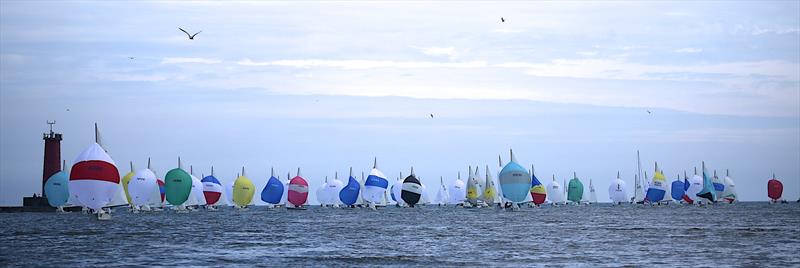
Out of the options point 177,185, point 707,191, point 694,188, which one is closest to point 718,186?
point 694,188

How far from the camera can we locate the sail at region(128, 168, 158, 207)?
127375 millimetres

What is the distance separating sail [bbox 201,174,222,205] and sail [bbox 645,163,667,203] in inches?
2924

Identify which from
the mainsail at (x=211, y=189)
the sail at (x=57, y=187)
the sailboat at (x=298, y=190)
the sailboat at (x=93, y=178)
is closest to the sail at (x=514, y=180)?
the sailboat at (x=298, y=190)

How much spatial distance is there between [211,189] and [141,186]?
33281 mm

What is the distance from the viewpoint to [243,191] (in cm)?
16225

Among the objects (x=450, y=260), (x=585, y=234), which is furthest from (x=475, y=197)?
(x=450, y=260)

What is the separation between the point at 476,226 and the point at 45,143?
78813 mm

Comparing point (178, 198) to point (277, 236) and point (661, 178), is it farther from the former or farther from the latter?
point (661, 178)

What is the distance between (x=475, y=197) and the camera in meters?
169

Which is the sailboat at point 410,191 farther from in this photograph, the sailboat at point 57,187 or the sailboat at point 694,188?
the sailboat at point 694,188

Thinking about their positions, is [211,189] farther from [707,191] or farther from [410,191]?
[707,191]

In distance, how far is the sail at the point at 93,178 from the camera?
88.7 m

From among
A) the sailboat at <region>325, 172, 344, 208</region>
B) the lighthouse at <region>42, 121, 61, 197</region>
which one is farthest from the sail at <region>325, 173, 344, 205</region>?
the lighthouse at <region>42, 121, 61, 197</region>

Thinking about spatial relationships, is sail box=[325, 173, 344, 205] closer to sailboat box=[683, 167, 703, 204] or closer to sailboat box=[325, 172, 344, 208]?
sailboat box=[325, 172, 344, 208]
